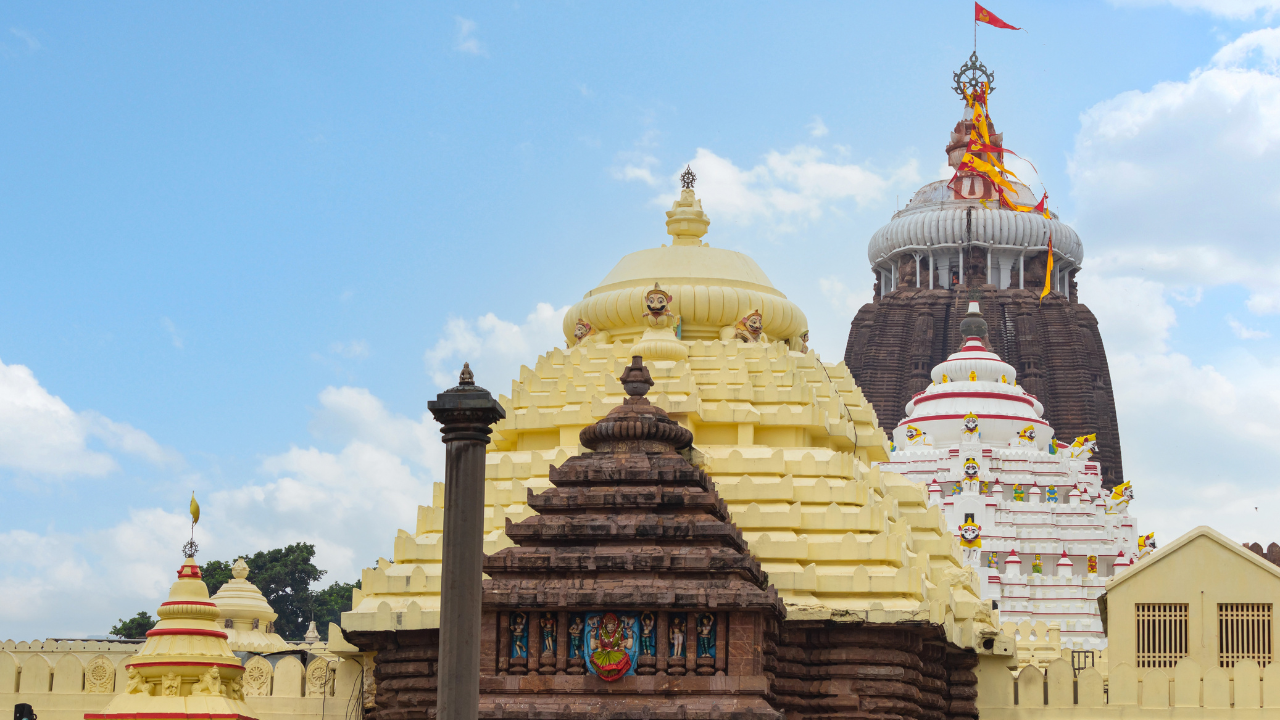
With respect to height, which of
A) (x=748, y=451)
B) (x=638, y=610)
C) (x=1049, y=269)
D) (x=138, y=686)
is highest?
(x=1049, y=269)

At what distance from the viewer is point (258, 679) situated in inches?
1084

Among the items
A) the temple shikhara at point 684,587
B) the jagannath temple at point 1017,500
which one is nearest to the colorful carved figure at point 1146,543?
the jagannath temple at point 1017,500

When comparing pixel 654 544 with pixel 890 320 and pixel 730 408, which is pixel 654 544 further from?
pixel 890 320

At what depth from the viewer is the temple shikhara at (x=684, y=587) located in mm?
20547

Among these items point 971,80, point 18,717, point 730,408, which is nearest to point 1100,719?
point 730,408

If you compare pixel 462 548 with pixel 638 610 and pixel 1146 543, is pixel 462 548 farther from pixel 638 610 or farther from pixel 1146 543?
pixel 1146 543

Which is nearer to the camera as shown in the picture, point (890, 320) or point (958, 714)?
point (958, 714)

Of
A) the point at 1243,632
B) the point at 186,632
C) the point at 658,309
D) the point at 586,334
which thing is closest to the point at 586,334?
the point at 586,334

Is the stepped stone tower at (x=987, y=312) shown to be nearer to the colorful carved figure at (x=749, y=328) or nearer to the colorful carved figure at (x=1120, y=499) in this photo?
the colorful carved figure at (x=1120, y=499)

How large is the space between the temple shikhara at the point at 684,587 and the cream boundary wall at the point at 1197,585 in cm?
3

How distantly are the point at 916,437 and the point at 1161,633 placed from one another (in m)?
32.5

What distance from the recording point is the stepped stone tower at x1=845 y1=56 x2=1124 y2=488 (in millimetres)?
83625

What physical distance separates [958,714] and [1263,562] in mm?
4964

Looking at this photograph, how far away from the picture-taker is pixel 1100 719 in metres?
25.8
